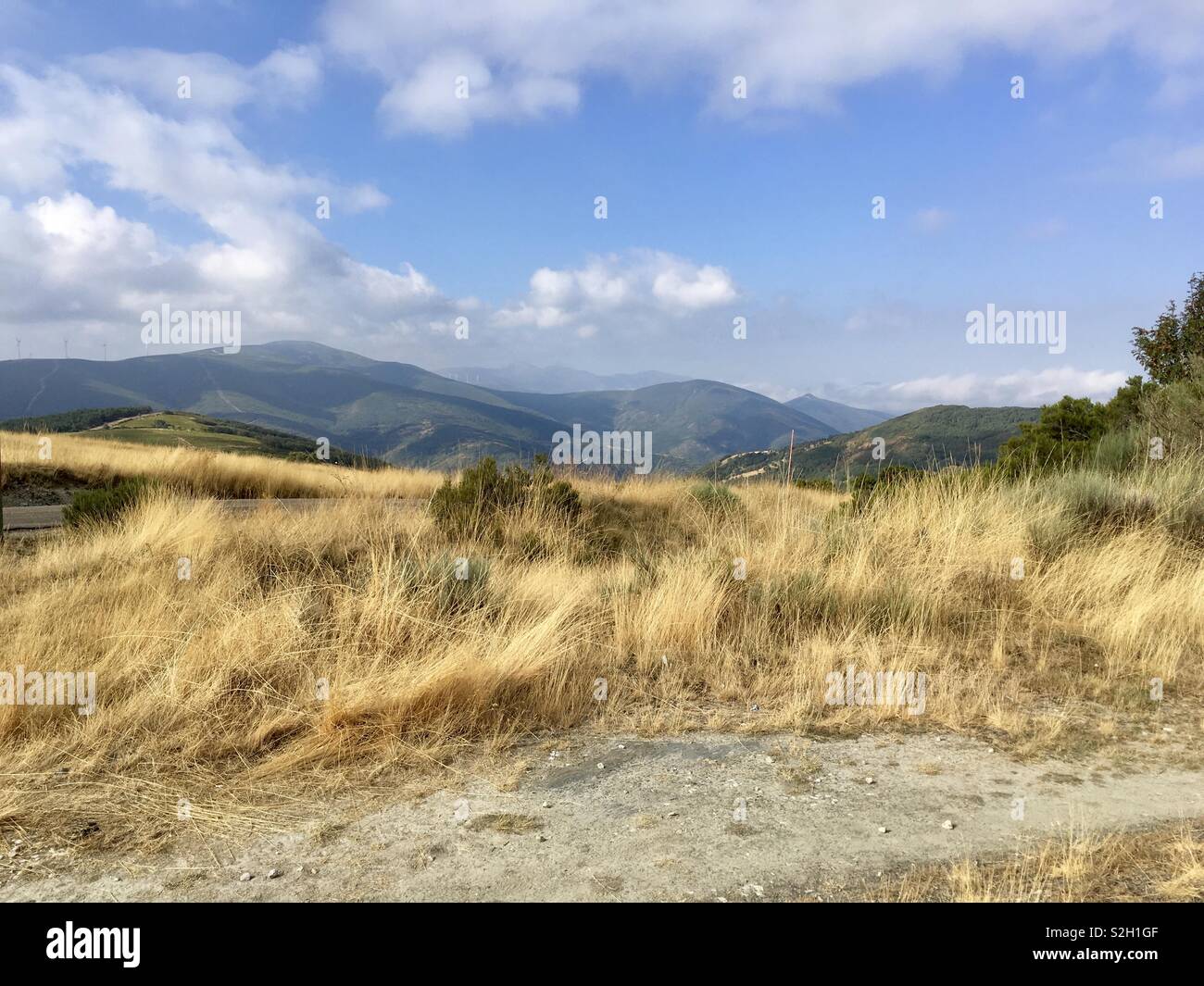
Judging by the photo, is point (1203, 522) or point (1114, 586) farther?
point (1203, 522)

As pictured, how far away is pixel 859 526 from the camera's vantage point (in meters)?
7.66

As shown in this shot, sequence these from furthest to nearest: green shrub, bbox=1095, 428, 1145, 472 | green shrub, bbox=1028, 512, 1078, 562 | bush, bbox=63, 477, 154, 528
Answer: green shrub, bbox=1095, 428, 1145, 472
bush, bbox=63, 477, 154, 528
green shrub, bbox=1028, 512, 1078, 562

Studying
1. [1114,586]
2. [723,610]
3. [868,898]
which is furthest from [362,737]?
[1114,586]

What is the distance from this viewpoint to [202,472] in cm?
1435

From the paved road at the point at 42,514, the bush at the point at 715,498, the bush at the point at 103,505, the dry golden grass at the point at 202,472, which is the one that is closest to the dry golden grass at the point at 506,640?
the bush at the point at 103,505

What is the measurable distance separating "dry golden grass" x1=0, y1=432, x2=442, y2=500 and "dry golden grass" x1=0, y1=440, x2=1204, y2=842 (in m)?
5.52

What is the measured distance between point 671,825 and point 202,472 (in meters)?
13.9

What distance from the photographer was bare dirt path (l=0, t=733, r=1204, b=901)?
102 inches

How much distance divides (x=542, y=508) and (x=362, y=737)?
5.78m

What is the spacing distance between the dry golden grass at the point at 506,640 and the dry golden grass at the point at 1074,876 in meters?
1.12

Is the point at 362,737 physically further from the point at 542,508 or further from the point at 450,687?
the point at 542,508

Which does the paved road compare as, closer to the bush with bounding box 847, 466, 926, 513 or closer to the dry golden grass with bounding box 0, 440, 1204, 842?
the dry golden grass with bounding box 0, 440, 1204, 842

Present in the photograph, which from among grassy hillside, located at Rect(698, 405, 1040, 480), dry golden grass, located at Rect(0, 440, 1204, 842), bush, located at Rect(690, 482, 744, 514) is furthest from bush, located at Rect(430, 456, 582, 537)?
grassy hillside, located at Rect(698, 405, 1040, 480)

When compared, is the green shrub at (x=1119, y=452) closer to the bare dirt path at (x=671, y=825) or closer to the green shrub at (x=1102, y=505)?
the green shrub at (x=1102, y=505)
